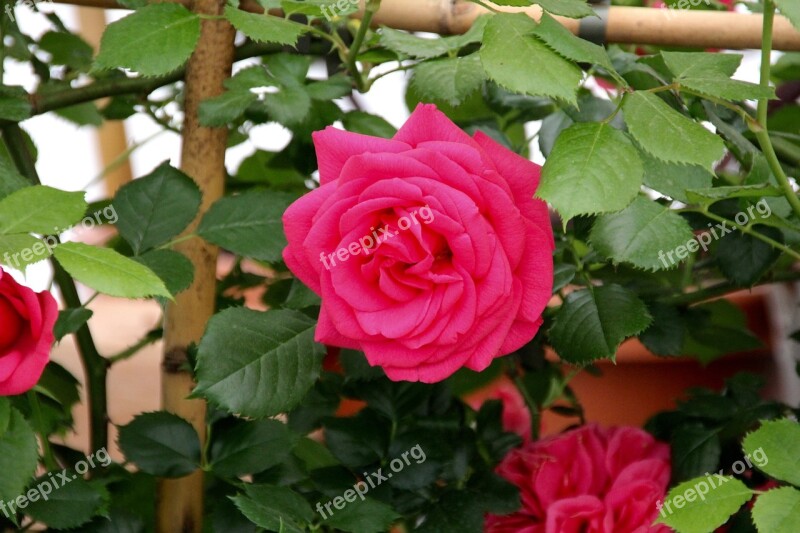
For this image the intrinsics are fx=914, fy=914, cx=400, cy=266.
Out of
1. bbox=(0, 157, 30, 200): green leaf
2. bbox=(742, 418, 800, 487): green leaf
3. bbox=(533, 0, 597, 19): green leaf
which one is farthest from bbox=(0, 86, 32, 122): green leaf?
bbox=(742, 418, 800, 487): green leaf

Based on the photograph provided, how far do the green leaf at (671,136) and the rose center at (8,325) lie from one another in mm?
231

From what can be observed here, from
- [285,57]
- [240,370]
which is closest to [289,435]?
[240,370]

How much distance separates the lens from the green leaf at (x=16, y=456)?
356mm

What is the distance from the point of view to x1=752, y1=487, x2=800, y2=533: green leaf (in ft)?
1.07

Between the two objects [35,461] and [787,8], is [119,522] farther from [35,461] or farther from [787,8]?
[787,8]

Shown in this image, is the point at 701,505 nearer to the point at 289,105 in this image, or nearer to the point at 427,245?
the point at 427,245

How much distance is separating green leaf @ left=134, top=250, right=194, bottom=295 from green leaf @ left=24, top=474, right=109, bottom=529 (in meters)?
0.10

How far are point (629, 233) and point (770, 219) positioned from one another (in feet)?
0.20

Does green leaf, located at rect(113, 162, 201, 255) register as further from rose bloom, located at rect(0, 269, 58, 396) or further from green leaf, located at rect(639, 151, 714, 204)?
green leaf, located at rect(639, 151, 714, 204)

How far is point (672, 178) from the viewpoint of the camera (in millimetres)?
374

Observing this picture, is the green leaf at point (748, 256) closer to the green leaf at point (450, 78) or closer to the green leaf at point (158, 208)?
the green leaf at point (450, 78)

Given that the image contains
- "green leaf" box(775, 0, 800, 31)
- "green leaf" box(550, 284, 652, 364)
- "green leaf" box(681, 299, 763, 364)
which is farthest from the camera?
"green leaf" box(681, 299, 763, 364)

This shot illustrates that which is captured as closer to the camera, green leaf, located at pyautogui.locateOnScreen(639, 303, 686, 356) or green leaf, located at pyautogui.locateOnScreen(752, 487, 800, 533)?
green leaf, located at pyautogui.locateOnScreen(752, 487, 800, 533)

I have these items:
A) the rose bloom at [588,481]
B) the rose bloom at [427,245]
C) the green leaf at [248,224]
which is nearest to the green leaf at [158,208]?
the green leaf at [248,224]
